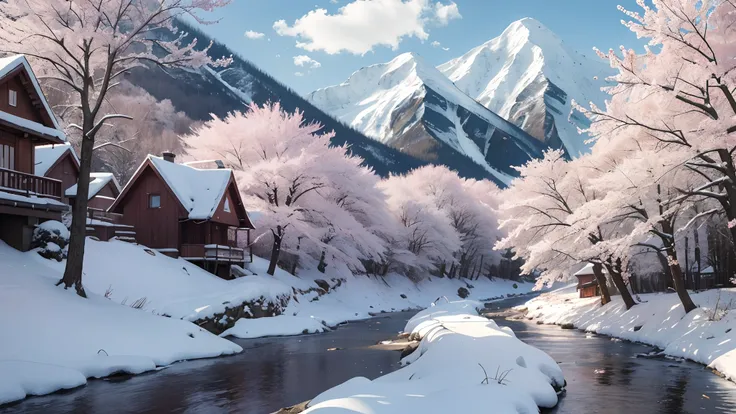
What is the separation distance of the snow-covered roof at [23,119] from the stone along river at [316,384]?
38.8ft

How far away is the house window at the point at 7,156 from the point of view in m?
21.8

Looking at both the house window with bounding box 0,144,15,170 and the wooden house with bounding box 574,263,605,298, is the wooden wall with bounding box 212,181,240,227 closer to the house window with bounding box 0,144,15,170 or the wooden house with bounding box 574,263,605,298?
the house window with bounding box 0,144,15,170

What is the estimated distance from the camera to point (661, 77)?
16219mm

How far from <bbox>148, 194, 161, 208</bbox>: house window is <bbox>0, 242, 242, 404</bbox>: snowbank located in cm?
1574

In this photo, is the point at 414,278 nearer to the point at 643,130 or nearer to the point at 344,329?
the point at 344,329

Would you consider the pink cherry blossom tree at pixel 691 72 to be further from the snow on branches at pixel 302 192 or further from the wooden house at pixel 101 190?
the wooden house at pixel 101 190

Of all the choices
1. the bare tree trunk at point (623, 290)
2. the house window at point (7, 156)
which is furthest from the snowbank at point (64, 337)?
the bare tree trunk at point (623, 290)

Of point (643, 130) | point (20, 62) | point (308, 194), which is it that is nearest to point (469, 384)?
point (643, 130)

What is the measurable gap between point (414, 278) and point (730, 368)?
49227mm

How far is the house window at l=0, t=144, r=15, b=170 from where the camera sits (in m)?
21.8

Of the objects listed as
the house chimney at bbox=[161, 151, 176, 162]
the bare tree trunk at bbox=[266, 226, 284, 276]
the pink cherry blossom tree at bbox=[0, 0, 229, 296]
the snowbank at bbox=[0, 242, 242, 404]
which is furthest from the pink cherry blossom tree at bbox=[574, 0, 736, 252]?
the house chimney at bbox=[161, 151, 176, 162]

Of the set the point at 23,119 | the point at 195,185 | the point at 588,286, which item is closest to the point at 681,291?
the point at 588,286

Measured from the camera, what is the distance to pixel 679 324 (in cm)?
2105

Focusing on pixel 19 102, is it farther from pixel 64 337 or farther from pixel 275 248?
pixel 275 248
